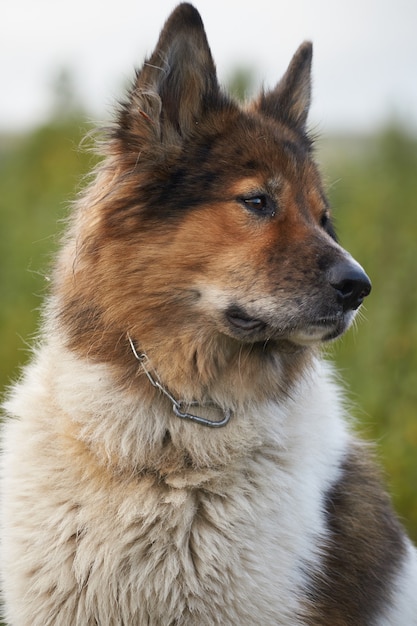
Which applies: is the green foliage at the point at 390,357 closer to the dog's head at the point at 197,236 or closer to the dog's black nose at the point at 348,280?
the dog's head at the point at 197,236

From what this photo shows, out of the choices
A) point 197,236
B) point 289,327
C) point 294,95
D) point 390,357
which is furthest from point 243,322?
point 390,357

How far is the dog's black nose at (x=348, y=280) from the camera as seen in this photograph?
3.71 m

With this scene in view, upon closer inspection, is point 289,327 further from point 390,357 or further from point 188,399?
point 390,357

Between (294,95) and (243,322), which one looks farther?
(294,95)

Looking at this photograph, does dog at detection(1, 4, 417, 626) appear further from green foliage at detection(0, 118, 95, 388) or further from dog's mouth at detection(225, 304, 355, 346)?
green foliage at detection(0, 118, 95, 388)

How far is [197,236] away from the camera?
3760 mm

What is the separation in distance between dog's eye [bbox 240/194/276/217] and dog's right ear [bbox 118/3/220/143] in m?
0.48

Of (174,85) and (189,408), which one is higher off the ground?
(174,85)

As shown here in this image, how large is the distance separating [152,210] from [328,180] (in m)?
1.47

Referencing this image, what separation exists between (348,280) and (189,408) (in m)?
1.00

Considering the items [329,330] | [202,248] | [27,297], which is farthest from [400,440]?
[27,297]

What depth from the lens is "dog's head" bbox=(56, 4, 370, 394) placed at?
12.2ft

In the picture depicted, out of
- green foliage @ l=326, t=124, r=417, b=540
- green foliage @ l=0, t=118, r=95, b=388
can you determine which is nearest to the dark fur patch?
green foliage @ l=326, t=124, r=417, b=540

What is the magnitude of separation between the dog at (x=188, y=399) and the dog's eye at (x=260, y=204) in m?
0.01
